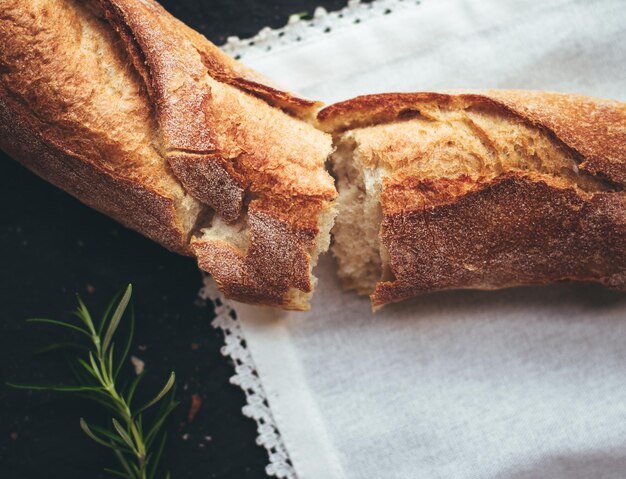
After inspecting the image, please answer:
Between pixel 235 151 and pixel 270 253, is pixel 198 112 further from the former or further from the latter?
pixel 270 253

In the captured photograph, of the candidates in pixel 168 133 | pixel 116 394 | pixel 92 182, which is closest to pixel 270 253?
pixel 168 133

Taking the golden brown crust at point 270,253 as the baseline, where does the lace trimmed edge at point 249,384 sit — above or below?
below

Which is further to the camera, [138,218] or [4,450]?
[4,450]

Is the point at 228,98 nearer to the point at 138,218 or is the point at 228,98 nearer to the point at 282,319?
the point at 138,218

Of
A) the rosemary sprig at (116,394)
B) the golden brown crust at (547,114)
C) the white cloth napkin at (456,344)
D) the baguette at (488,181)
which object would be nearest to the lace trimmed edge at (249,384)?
the white cloth napkin at (456,344)

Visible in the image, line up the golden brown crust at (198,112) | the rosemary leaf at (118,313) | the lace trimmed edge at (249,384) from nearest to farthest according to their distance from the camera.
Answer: the golden brown crust at (198,112) → the rosemary leaf at (118,313) → the lace trimmed edge at (249,384)

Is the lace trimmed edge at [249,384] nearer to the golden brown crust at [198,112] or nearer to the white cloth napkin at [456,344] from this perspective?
the white cloth napkin at [456,344]

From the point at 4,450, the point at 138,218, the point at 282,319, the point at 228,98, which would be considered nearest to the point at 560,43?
the point at 228,98

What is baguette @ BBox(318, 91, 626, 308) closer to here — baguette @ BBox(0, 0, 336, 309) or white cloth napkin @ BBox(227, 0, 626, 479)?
baguette @ BBox(0, 0, 336, 309)
